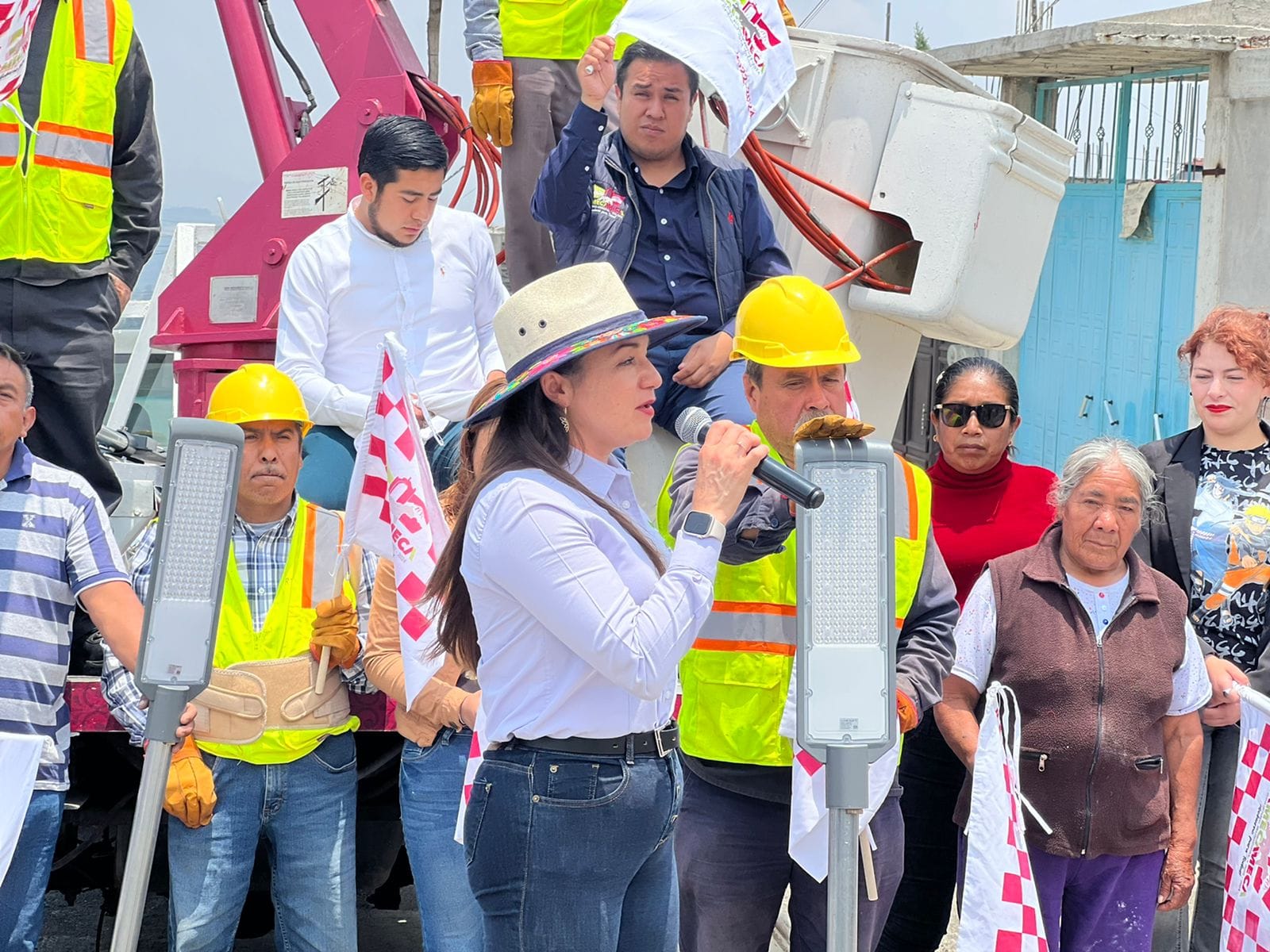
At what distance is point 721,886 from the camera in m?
3.18

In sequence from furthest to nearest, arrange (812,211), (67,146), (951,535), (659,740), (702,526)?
1. (812,211)
2. (67,146)
3. (951,535)
4. (659,740)
5. (702,526)

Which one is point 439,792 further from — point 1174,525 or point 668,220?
point 1174,525

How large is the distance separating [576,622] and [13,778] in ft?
4.33

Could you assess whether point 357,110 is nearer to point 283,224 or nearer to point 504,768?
point 283,224

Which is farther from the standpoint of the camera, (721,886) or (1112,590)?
(1112,590)

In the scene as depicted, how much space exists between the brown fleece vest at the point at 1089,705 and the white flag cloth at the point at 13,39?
2.66 meters

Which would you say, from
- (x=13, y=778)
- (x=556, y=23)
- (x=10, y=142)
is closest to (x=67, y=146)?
(x=10, y=142)

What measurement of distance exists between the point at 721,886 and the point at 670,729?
671 mm

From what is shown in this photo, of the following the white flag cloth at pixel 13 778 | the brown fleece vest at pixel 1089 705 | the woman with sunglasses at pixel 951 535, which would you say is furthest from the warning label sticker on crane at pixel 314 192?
the brown fleece vest at pixel 1089 705

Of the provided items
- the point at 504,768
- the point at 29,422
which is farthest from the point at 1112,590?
the point at 29,422

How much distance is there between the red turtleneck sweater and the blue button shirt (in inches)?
30.0

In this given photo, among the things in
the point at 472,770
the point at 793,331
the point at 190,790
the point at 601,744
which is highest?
the point at 793,331

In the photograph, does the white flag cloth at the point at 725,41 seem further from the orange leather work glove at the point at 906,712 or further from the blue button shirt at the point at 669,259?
the orange leather work glove at the point at 906,712

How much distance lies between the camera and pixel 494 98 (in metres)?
4.73
